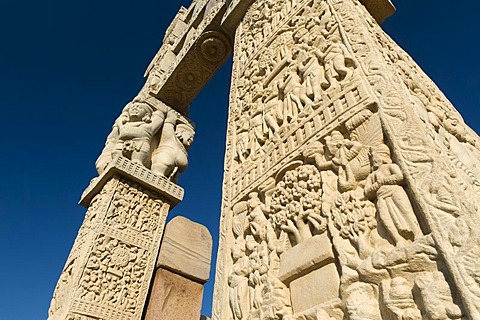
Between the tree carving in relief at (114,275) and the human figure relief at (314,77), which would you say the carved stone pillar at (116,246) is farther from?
the human figure relief at (314,77)

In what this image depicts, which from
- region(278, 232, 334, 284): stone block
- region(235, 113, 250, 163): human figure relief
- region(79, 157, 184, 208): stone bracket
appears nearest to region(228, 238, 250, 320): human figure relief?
region(278, 232, 334, 284): stone block

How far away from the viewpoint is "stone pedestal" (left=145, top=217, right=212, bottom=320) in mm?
4074

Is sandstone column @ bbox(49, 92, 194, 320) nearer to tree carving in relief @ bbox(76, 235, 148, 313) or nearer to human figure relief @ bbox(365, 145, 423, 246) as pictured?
tree carving in relief @ bbox(76, 235, 148, 313)

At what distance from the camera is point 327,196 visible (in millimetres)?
1730

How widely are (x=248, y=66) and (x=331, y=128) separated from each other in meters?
1.63

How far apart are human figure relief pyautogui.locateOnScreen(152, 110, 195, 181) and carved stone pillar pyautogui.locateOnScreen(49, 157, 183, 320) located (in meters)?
0.25

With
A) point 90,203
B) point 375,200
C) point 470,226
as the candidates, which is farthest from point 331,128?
point 90,203

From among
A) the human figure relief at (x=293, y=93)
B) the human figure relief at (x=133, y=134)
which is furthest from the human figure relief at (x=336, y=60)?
the human figure relief at (x=133, y=134)

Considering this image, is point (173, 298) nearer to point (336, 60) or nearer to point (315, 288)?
point (315, 288)

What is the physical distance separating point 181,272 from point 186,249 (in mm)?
347

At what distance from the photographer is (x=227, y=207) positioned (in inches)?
98.0

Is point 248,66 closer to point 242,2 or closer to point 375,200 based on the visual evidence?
point 242,2

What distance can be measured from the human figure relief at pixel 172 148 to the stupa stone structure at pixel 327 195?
97 centimetres

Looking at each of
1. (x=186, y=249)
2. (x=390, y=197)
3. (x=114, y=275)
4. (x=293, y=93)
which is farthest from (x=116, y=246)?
(x=390, y=197)
